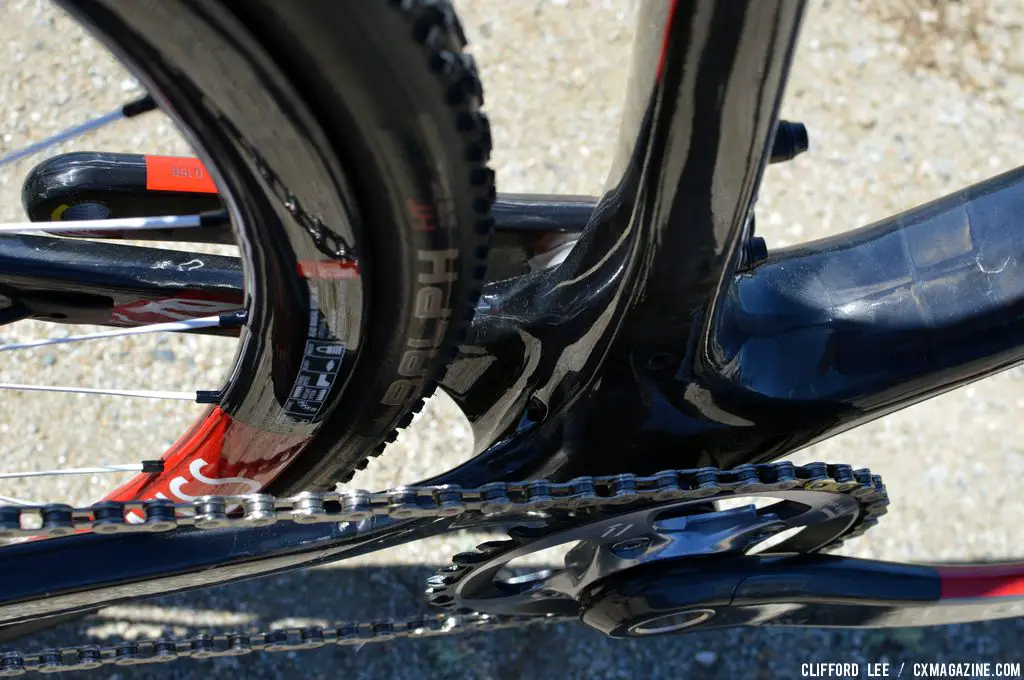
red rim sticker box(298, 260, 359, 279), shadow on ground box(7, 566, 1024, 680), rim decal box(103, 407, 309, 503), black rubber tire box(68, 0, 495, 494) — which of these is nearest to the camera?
black rubber tire box(68, 0, 495, 494)

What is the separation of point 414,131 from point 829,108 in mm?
1241

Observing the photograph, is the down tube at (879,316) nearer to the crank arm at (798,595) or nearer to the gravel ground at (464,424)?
the crank arm at (798,595)

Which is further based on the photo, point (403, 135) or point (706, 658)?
point (706, 658)

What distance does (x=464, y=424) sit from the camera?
1479 millimetres

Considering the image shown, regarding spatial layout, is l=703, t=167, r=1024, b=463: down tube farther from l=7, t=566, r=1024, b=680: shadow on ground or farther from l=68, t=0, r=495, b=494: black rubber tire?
l=7, t=566, r=1024, b=680: shadow on ground

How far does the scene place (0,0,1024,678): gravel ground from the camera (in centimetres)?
134

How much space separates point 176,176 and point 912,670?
40.8 inches

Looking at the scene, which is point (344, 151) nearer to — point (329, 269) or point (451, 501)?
point (329, 269)

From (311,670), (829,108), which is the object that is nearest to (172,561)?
(311,670)

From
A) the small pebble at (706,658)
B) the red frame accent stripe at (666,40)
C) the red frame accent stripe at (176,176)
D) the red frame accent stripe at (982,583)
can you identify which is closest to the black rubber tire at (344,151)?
the red frame accent stripe at (666,40)

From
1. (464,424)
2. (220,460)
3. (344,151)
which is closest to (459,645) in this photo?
(464,424)

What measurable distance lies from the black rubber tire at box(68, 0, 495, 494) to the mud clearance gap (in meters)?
0.77

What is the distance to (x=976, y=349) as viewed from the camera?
822 mm

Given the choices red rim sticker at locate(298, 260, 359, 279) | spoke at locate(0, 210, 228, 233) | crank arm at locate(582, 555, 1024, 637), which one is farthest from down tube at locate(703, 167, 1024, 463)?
spoke at locate(0, 210, 228, 233)
